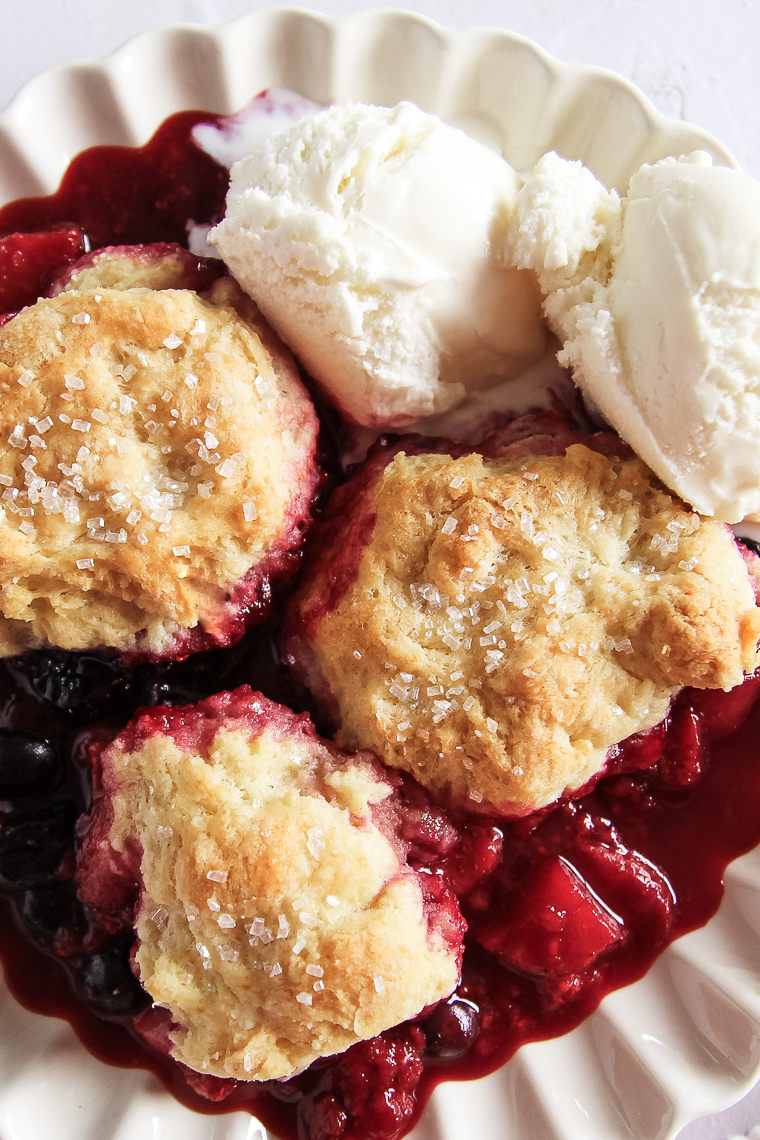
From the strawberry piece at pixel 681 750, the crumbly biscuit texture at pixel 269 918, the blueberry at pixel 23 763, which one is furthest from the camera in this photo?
the strawberry piece at pixel 681 750

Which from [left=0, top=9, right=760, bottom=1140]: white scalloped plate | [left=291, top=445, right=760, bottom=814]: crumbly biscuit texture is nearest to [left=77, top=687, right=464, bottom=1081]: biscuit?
[left=291, top=445, right=760, bottom=814]: crumbly biscuit texture

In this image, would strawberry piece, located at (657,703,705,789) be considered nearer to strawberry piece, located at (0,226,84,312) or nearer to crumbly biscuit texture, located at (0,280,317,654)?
crumbly biscuit texture, located at (0,280,317,654)

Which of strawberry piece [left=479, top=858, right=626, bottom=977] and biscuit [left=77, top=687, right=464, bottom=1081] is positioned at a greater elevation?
biscuit [left=77, top=687, right=464, bottom=1081]

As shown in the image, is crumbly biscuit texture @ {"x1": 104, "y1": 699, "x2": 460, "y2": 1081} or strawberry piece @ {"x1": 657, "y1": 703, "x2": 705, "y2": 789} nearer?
crumbly biscuit texture @ {"x1": 104, "y1": 699, "x2": 460, "y2": 1081}

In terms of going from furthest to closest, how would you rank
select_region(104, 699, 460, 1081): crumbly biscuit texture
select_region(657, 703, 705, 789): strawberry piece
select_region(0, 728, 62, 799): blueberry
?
select_region(657, 703, 705, 789): strawberry piece → select_region(0, 728, 62, 799): blueberry → select_region(104, 699, 460, 1081): crumbly biscuit texture

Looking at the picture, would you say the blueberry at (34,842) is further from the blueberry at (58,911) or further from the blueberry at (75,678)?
the blueberry at (75,678)

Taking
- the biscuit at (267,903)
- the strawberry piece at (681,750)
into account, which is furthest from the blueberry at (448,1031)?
the strawberry piece at (681,750)

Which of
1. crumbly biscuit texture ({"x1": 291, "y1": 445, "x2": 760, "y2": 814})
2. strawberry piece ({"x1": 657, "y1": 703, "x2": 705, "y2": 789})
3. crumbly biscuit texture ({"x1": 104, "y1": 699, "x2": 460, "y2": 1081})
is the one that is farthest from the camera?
strawberry piece ({"x1": 657, "y1": 703, "x2": 705, "y2": 789})
